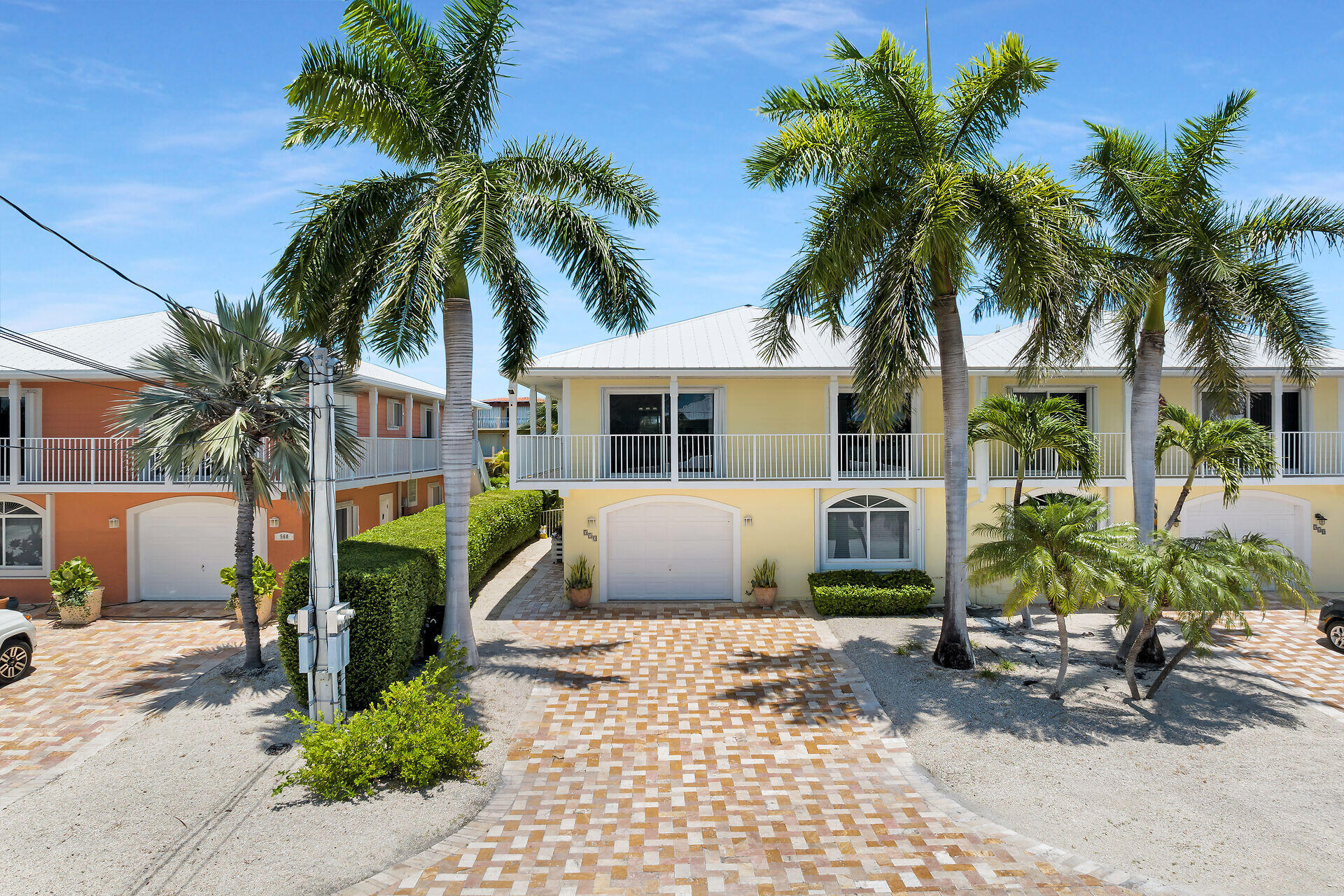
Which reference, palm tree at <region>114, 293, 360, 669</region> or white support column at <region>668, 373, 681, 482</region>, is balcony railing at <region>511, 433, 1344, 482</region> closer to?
white support column at <region>668, 373, 681, 482</region>

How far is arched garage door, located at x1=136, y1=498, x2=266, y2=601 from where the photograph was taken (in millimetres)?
16344

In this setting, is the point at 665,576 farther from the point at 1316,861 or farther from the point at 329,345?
the point at 1316,861

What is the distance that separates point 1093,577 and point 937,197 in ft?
18.2

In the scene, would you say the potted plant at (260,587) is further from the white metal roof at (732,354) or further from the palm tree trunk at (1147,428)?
the palm tree trunk at (1147,428)

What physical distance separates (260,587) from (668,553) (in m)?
8.55

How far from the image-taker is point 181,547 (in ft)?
53.8

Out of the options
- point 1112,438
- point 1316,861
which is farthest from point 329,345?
point 1112,438

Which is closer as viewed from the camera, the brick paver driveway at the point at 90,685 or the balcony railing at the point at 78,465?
the brick paver driveway at the point at 90,685

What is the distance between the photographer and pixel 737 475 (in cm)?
1634

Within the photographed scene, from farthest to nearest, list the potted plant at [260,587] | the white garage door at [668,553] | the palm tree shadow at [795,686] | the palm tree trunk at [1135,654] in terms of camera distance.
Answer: the white garage door at [668,553], the potted plant at [260,587], the palm tree trunk at [1135,654], the palm tree shadow at [795,686]

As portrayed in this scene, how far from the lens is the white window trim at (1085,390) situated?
1684 cm

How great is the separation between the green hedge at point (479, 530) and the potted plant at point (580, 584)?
87.7 inches

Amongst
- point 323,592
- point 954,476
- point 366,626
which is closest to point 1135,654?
point 954,476

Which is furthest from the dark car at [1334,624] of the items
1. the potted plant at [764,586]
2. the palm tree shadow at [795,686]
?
the potted plant at [764,586]
